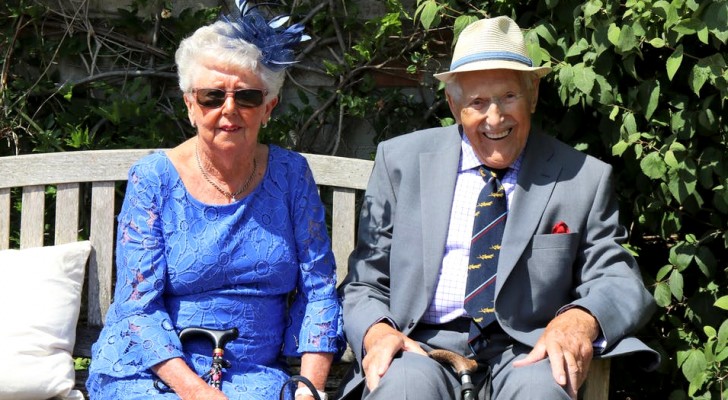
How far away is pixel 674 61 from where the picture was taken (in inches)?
144

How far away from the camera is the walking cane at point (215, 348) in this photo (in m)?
3.47

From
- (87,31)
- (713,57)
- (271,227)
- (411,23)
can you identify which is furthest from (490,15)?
(87,31)

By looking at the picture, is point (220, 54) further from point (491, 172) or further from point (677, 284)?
point (677, 284)

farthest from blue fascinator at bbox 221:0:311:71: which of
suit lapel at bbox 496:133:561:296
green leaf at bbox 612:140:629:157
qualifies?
green leaf at bbox 612:140:629:157

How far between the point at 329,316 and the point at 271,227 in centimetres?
35

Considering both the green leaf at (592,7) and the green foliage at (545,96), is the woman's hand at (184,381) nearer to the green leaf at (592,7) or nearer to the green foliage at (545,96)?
the green foliage at (545,96)

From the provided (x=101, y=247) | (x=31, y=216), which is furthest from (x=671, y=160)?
(x=31, y=216)

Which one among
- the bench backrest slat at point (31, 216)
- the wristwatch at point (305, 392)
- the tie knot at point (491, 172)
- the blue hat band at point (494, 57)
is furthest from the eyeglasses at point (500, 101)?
the bench backrest slat at point (31, 216)

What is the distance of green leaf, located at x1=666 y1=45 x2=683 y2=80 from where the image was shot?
12.0 ft

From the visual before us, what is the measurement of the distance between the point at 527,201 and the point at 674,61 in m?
0.69

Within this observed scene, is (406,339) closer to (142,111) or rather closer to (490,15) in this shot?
(490,15)

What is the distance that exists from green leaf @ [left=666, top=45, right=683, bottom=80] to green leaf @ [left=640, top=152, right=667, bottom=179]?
1.02 ft

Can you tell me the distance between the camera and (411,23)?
4.76 m

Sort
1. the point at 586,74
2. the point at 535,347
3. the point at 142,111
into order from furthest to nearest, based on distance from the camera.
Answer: the point at 142,111 < the point at 586,74 < the point at 535,347
